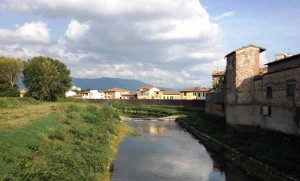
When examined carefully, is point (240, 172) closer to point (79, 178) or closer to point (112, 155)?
point (112, 155)

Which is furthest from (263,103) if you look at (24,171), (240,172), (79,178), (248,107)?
(24,171)

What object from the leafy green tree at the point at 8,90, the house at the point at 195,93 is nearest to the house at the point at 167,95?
the house at the point at 195,93

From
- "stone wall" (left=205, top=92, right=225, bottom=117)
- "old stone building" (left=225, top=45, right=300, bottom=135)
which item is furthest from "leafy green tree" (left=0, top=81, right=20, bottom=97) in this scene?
"old stone building" (left=225, top=45, right=300, bottom=135)

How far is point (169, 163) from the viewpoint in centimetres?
2469

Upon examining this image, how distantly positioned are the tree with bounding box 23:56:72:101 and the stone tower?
49.3m

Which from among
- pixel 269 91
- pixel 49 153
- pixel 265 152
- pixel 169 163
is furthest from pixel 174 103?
pixel 49 153

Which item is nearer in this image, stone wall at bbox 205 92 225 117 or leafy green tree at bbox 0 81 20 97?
stone wall at bbox 205 92 225 117

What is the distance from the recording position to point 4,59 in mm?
73312

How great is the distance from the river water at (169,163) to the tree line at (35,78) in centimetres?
4271

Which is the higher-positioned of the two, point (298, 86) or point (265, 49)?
point (265, 49)

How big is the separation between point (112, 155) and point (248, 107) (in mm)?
14107

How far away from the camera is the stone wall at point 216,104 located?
4597 cm

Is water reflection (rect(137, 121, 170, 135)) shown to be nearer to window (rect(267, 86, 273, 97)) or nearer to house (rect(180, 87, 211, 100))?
window (rect(267, 86, 273, 97))

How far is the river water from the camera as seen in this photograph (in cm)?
2102
